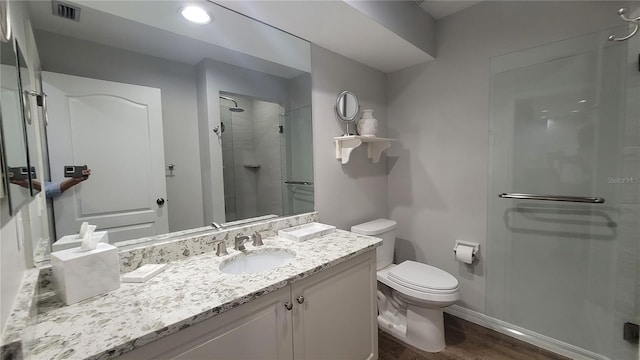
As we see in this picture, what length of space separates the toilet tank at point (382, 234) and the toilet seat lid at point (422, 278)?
15 cm

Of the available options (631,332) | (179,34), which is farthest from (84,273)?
(631,332)

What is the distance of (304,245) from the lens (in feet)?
4.84

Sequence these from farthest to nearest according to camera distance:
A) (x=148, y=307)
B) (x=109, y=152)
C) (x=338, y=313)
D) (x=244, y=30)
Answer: (x=244, y=30), (x=338, y=313), (x=109, y=152), (x=148, y=307)

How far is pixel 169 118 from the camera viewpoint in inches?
53.1

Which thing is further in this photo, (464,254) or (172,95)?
(464,254)

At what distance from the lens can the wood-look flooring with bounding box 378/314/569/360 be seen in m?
1.68

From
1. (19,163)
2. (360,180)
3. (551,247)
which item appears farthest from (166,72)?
(551,247)

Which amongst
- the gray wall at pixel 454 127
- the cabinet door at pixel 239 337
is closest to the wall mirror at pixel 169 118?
the cabinet door at pixel 239 337

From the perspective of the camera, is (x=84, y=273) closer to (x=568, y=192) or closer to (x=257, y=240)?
(x=257, y=240)

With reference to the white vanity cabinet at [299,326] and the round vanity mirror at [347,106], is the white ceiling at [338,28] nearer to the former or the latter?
the round vanity mirror at [347,106]

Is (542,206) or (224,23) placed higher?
(224,23)

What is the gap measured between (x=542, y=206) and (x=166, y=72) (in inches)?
95.7

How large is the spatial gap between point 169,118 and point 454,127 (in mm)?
2013

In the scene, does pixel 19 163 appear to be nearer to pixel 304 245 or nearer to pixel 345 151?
pixel 304 245
